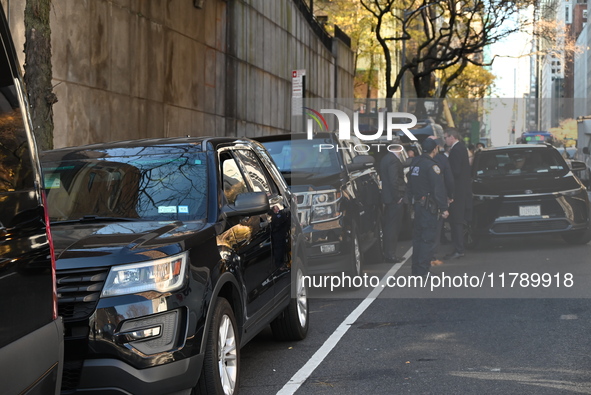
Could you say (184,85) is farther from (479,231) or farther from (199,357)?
(199,357)

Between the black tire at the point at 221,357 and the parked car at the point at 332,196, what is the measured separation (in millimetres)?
3992

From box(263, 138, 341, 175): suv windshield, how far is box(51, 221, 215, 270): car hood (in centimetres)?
606

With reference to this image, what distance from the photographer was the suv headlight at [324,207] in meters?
11.0

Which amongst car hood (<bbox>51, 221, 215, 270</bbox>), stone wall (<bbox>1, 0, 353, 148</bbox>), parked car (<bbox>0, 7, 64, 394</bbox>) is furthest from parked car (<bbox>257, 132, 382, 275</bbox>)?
parked car (<bbox>0, 7, 64, 394</bbox>)

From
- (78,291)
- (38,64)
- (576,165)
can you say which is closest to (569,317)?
(576,165)

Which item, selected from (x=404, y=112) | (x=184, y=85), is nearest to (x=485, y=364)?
(x=404, y=112)

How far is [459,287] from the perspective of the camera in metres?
11.0

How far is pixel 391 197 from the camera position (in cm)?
1322

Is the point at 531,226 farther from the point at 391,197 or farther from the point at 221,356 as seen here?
the point at 221,356

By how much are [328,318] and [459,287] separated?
2294 mm

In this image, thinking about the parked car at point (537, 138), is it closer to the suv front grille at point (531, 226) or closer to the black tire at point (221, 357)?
the suv front grille at point (531, 226)

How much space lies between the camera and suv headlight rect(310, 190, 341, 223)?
1096 cm

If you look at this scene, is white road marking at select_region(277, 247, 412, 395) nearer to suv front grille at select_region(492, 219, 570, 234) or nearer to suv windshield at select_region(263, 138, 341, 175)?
suv windshield at select_region(263, 138, 341, 175)

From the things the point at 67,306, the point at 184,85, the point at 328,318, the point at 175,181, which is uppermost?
the point at 184,85
